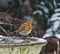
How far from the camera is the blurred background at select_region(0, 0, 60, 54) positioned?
3652mm

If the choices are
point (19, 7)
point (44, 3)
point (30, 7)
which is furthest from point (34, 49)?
point (30, 7)

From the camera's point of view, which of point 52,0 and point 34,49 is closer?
point 34,49

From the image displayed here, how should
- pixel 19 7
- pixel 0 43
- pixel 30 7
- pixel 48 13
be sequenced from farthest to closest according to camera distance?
pixel 30 7 < pixel 19 7 < pixel 48 13 < pixel 0 43

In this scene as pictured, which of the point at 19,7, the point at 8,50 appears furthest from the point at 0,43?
the point at 19,7

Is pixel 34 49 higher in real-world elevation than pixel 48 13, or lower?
higher

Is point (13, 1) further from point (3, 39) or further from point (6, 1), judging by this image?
point (3, 39)

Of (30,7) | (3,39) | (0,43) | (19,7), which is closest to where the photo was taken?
(0,43)

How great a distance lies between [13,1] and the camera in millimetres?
5590

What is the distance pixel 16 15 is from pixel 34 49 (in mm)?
3628

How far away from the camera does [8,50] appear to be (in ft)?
6.24

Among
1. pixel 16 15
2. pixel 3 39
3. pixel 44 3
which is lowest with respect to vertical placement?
pixel 16 15

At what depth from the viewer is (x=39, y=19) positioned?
4.55 metres

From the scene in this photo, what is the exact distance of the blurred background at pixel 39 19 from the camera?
12.0ft

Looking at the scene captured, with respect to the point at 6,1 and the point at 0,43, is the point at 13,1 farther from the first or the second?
the point at 0,43
